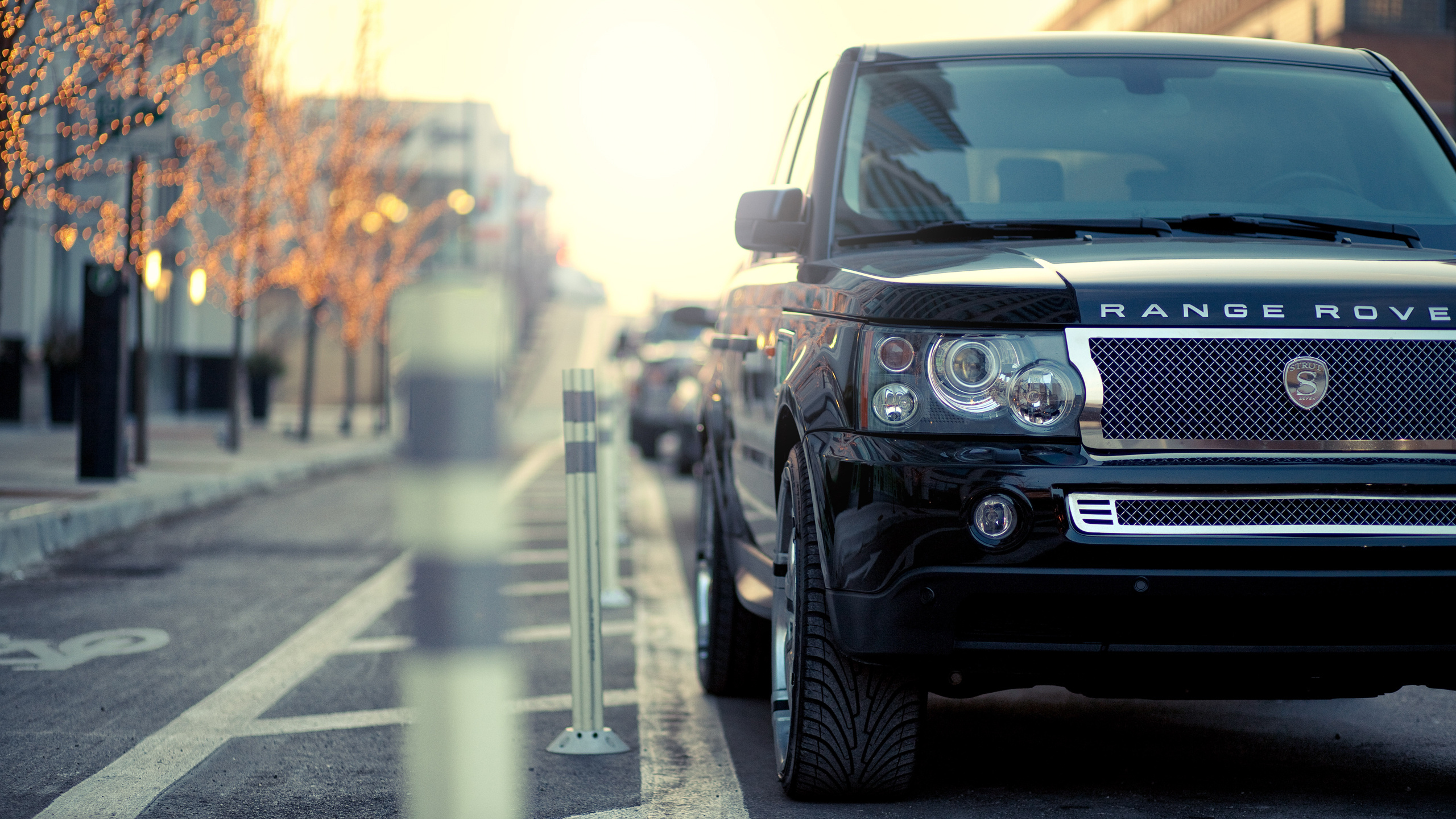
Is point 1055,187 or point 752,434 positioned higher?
point 1055,187

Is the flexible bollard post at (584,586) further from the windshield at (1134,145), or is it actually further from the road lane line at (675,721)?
the windshield at (1134,145)

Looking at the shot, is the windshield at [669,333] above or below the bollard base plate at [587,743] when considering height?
above

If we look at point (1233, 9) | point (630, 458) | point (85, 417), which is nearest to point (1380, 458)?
point (85, 417)

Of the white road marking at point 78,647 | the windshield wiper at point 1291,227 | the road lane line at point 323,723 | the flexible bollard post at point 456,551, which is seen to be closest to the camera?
the flexible bollard post at point 456,551

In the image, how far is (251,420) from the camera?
28.9m

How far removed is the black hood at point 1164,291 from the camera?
352 centimetres

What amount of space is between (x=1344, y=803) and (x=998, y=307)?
1640mm

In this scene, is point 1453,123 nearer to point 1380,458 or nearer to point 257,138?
point 257,138

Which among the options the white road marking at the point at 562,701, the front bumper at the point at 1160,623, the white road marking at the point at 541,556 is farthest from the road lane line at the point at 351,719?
the white road marking at the point at 541,556

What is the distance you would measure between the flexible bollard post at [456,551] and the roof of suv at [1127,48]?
3.87m

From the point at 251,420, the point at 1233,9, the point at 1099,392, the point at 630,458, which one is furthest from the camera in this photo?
the point at 1233,9

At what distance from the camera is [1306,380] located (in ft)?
11.5

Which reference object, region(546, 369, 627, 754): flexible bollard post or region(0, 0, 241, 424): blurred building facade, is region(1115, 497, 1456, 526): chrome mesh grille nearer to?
region(546, 369, 627, 754): flexible bollard post

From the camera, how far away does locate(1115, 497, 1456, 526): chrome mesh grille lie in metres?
3.41
